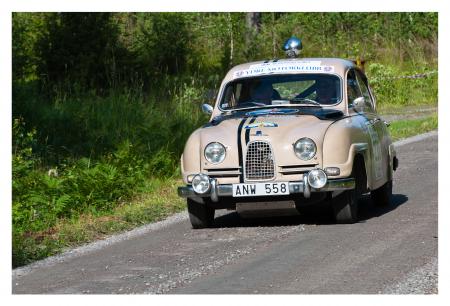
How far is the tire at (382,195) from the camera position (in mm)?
12969

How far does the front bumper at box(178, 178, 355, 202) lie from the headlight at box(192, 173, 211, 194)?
0.04 metres

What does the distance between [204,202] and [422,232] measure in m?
2.37

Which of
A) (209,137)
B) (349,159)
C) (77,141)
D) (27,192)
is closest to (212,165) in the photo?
(209,137)

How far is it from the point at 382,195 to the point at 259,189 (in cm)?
241

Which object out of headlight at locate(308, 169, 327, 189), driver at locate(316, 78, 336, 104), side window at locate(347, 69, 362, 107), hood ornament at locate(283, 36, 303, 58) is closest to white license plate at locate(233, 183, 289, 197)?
headlight at locate(308, 169, 327, 189)

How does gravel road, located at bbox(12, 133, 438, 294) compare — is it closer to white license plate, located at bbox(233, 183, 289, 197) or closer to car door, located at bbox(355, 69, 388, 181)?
white license plate, located at bbox(233, 183, 289, 197)

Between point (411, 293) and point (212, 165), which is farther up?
point (212, 165)

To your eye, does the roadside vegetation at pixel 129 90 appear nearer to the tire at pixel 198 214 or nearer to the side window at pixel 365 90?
the tire at pixel 198 214

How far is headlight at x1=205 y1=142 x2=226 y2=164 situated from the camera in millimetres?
11375

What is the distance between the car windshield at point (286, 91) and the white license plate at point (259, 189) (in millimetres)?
1665

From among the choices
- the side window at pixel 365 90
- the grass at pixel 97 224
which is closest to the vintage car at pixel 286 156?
the side window at pixel 365 90

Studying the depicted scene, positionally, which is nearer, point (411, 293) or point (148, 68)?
point (411, 293)

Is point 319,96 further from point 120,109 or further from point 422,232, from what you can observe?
point 120,109

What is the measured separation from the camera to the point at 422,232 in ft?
34.8
